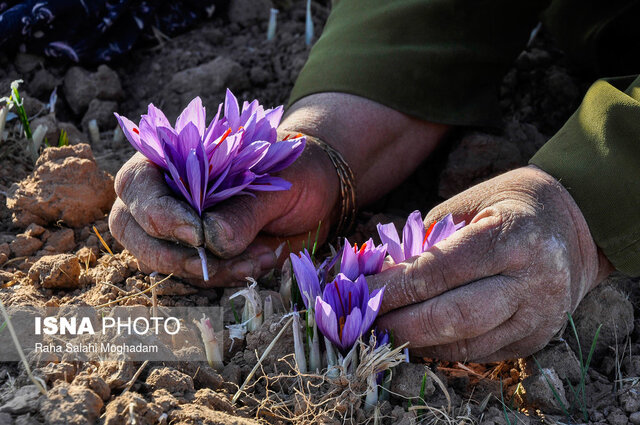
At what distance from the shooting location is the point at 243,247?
173 cm

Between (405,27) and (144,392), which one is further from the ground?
(405,27)

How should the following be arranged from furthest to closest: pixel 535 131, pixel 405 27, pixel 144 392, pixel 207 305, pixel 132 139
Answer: pixel 535 131 < pixel 405 27 < pixel 207 305 < pixel 132 139 < pixel 144 392

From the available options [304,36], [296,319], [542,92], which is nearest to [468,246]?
[296,319]

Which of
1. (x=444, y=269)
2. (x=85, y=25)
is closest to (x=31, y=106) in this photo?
(x=85, y=25)

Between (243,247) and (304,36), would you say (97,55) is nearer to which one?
(304,36)

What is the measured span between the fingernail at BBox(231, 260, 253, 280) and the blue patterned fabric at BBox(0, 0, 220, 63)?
1571mm

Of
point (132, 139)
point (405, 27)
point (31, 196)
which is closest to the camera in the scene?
point (132, 139)

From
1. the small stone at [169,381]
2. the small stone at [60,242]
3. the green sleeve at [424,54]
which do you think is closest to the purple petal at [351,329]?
the small stone at [169,381]

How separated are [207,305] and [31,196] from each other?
2.30 ft

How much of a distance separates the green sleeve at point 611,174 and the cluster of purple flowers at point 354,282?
0.34 metres

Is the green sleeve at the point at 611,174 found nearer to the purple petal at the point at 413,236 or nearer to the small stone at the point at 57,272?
the purple petal at the point at 413,236

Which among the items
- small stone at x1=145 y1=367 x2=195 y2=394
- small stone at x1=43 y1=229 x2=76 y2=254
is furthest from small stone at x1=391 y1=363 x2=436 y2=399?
small stone at x1=43 y1=229 x2=76 y2=254

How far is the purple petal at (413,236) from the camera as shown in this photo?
1651 millimetres

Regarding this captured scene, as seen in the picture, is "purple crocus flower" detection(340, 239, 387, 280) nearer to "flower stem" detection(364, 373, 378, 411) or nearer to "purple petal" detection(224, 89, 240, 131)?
"flower stem" detection(364, 373, 378, 411)
